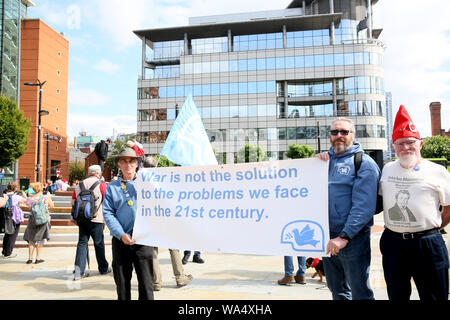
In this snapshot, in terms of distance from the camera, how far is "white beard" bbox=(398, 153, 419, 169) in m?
3.21

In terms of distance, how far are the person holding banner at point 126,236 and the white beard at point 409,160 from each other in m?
2.70

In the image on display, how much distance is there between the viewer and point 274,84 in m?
57.3

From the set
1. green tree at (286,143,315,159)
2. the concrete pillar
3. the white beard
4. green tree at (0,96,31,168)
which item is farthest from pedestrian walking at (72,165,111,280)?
the concrete pillar

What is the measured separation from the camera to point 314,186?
346cm

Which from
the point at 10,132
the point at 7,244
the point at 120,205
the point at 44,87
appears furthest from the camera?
the point at 44,87

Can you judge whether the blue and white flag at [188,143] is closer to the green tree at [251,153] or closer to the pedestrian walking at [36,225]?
the pedestrian walking at [36,225]

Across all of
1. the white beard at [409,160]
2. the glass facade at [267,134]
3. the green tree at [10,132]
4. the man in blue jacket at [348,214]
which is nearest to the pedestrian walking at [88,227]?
the man in blue jacket at [348,214]

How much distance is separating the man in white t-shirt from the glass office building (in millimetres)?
52731

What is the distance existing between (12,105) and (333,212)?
45038 millimetres

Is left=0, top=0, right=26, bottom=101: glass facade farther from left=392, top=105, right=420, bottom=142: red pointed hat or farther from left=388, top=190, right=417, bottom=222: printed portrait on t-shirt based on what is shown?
left=388, top=190, right=417, bottom=222: printed portrait on t-shirt

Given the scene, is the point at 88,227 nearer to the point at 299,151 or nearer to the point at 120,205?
the point at 120,205

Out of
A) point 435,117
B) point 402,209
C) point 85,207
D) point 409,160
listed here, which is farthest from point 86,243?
point 435,117

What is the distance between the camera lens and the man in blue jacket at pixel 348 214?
3.15m

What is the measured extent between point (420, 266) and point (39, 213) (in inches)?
303
